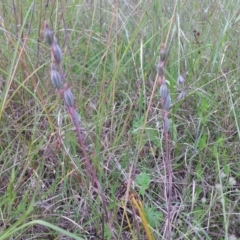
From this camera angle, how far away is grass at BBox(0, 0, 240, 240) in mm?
980

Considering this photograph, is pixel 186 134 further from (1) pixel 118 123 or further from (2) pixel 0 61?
(2) pixel 0 61

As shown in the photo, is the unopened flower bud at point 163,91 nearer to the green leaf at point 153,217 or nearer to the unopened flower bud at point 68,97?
the unopened flower bud at point 68,97

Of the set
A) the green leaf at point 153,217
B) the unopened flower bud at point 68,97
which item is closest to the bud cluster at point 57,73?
the unopened flower bud at point 68,97

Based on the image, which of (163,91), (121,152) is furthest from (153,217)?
(163,91)

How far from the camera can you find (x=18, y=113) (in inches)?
49.9

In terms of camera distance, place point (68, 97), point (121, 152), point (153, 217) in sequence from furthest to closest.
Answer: point (121, 152) → point (153, 217) → point (68, 97)

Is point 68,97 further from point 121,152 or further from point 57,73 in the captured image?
point 121,152

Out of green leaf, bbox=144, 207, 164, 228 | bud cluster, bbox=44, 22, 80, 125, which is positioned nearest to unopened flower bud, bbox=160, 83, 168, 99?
bud cluster, bbox=44, 22, 80, 125

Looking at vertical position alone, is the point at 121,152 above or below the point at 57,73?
below

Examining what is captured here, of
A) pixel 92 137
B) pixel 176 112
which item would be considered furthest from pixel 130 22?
pixel 92 137

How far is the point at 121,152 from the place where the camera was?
1144mm

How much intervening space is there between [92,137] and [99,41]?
1.36 ft

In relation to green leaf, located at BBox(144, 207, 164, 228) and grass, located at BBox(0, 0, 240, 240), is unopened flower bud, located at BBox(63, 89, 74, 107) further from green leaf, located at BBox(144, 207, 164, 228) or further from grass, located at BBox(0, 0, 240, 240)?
green leaf, located at BBox(144, 207, 164, 228)

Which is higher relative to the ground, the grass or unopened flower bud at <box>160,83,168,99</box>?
unopened flower bud at <box>160,83,168,99</box>
